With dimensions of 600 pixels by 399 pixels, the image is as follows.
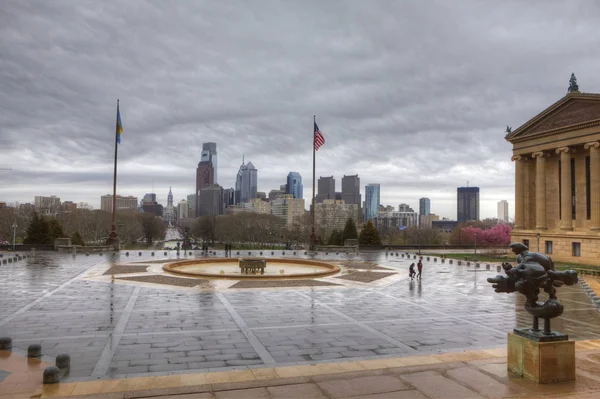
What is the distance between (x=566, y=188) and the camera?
171 feet

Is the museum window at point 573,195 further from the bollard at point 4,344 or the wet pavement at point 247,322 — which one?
the bollard at point 4,344

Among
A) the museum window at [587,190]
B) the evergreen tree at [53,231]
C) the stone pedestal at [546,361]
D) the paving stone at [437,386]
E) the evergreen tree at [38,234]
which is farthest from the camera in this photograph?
the evergreen tree at [53,231]

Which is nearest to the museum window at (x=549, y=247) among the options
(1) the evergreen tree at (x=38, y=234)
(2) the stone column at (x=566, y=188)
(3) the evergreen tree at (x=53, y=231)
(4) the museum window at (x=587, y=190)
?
(2) the stone column at (x=566, y=188)

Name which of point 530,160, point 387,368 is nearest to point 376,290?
point 387,368

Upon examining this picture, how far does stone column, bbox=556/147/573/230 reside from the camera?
51500 mm

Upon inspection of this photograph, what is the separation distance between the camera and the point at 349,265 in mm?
42625

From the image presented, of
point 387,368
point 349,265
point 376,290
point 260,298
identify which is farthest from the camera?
point 349,265

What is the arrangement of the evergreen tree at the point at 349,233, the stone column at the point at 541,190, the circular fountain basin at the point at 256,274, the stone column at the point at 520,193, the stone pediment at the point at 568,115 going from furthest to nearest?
the evergreen tree at the point at 349,233 → the stone column at the point at 520,193 → the stone column at the point at 541,190 → the stone pediment at the point at 568,115 → the circular fountain basin at the point at 256,274

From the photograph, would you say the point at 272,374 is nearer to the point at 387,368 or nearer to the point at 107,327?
the point at 387,368

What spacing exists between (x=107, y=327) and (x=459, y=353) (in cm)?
1250

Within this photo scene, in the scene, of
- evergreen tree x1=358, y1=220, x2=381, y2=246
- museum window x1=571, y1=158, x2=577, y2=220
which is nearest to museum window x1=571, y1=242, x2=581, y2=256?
museum window x1=571, y1=158, x2=577, y2=220

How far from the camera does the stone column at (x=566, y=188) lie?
169 feet

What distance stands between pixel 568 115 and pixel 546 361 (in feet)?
164

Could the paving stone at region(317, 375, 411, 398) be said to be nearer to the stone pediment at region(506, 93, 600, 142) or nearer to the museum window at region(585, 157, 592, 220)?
the stone pediment at region(506, 93, 600, 142)
